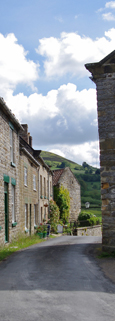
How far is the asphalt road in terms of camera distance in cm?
441

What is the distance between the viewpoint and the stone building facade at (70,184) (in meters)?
39.0

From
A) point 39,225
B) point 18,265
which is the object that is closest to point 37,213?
point 39,225

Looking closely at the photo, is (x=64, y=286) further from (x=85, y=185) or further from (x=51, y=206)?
(x=85, y=185)

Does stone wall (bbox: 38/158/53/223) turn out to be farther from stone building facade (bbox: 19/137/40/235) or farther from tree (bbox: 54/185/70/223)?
tree (bbox: 54/185/70/223)

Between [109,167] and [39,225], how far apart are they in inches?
594

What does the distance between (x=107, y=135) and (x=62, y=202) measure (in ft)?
88.2

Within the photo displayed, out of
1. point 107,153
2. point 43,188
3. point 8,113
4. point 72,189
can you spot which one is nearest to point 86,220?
point 72,189

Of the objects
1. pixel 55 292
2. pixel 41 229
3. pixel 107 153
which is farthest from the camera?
pixel 41 229

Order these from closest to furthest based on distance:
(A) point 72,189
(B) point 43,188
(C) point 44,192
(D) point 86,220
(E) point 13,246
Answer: (E) point 13,246 < (B) point 43,188 < (C) point 44,192 < (D) point 86,220 < (A) point 72,189

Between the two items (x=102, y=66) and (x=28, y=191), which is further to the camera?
(x=28, y=191)

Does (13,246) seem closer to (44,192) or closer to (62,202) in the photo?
(44,192)

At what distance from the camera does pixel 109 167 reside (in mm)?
10820

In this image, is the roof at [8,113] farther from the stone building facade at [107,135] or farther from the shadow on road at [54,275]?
the shadow on road at [54,275]

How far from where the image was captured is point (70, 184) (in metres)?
41.3
